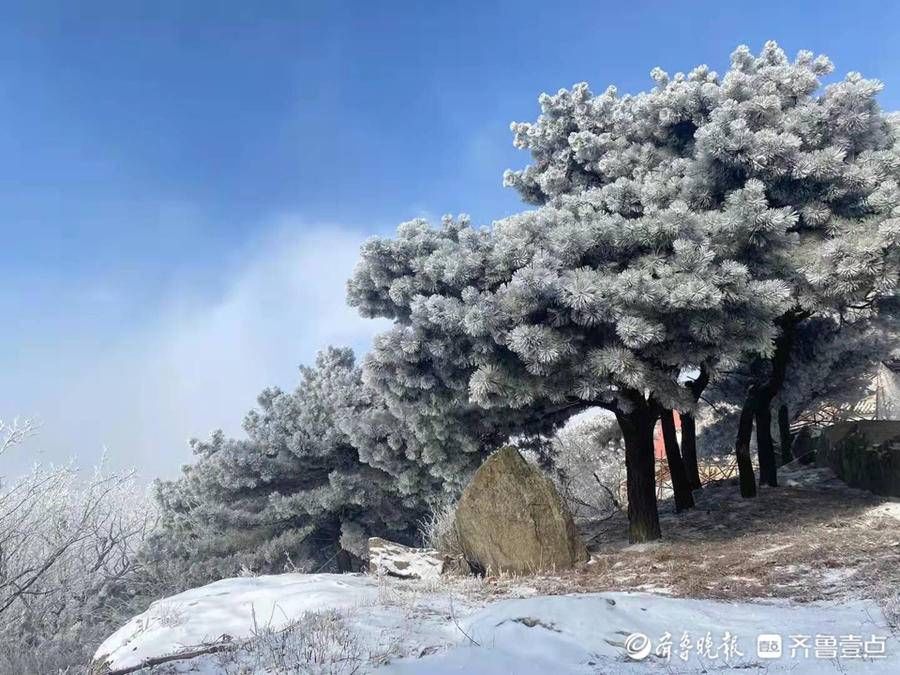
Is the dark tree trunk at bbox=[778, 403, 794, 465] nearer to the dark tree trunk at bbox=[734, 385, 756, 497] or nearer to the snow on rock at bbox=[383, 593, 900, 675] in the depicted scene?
the dark tree trunk at bbox=[734, 385, 756, 497]

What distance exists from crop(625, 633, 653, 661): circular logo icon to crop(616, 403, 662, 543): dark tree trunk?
4905 mm

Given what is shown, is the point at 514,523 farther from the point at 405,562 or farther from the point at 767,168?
the point at 767,168

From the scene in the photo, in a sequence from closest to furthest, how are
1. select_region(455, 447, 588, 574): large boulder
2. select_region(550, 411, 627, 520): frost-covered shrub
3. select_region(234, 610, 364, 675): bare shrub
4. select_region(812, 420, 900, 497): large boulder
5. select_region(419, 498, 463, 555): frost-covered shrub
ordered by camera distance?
select_region(234, 610, 364, 675): bare shrub
select_region(455, 447, 588, 574): large boulder
select_region(419, 498, 463, 555): frost-covered shrub
select_region(812, 420, 900, 497): large boulder
select_region(550, 411, 627, 520): frost-covered shrub

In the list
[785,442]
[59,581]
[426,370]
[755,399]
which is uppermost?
[426,370]

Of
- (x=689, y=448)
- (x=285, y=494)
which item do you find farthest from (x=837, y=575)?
(x=285, y=494)

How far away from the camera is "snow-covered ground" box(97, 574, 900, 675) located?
3686mm

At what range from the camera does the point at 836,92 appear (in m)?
9.09

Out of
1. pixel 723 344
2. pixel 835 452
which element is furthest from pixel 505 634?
pixel 835 452

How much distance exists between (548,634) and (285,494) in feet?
31.8

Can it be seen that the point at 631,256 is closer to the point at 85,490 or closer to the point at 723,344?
the point at 723,344

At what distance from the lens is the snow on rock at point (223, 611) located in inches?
192

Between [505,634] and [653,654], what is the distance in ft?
2.92

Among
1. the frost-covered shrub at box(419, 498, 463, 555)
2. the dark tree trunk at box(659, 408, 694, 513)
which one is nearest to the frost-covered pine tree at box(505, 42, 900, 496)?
the dark tree trunk at box(659, 408, 694, 513)

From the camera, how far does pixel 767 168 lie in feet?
27.9
